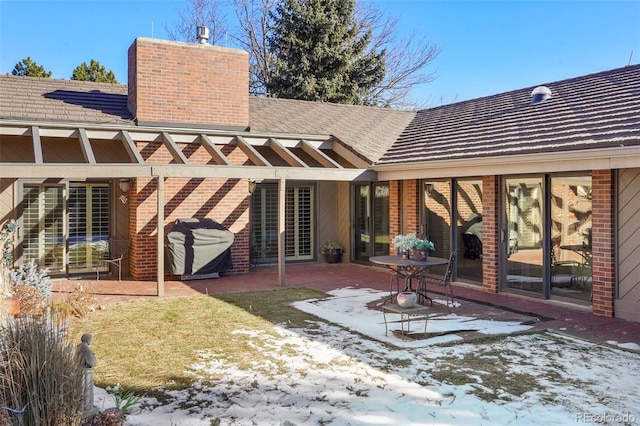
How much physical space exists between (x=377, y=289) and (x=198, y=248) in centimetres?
380

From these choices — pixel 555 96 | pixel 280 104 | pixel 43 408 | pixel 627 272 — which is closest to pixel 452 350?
pixel 627 272

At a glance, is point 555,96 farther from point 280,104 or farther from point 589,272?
point 280,104

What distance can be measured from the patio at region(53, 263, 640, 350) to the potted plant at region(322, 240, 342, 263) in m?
0.28

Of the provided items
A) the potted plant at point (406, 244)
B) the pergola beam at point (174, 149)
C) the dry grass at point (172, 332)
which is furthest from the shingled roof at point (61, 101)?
the potted plant at point (406, 244)

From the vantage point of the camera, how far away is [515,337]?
21.0 ft

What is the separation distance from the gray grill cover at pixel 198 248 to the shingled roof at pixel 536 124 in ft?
13.2

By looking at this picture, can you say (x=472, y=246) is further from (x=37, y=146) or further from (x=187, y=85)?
(x=37, y=146)

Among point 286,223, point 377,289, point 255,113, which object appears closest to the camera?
point 377,289

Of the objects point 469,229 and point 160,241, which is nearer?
point 160,241

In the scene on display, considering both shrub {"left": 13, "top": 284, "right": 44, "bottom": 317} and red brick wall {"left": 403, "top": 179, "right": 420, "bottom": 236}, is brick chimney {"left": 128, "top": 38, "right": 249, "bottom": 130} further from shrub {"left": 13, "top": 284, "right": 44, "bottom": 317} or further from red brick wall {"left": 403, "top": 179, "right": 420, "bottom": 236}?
shrub {"left": 13, "top": 284, "right": 44, "bottom": 317}

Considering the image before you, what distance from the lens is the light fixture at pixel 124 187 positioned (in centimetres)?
1105

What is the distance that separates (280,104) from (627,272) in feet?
33.0

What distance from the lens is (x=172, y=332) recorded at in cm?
666

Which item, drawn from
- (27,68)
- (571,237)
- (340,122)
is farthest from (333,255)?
(27,68)
